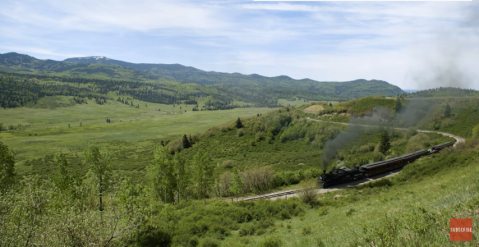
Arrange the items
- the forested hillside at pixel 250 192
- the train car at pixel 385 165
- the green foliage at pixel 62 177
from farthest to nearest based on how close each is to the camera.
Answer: the train car at pixel 385 165 < the green foliage at pixel 62 177 < the forested hillside at pixel 250 192

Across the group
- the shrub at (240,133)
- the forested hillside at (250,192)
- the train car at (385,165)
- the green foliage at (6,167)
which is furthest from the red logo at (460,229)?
the shrub at (240,133)

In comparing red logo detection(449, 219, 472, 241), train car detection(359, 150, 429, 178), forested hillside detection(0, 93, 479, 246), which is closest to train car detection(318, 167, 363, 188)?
train car detection(359, 150, 429, 178)

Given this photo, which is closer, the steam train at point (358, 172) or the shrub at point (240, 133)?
the steam train at point (358, 172)

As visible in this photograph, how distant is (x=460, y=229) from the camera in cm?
690

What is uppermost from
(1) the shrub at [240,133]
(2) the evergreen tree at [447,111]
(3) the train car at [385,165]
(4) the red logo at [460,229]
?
(2) the evergreen tree at [447,111]

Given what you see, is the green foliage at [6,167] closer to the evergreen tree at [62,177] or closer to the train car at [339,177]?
the evergreen tree at [62,177]

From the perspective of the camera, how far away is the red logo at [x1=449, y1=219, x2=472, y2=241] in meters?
6.51

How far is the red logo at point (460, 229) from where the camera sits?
6.51 m

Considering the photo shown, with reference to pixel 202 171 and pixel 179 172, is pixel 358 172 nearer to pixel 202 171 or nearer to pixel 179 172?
pixel 202 171

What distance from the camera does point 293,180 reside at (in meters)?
40.8

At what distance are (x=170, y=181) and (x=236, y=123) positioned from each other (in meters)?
65.6

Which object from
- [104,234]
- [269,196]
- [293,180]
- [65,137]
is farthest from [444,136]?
[65,137]

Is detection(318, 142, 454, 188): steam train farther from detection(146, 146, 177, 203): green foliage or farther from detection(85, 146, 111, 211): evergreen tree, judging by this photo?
A: detection(85, 146, 111, 211): evergreen tree

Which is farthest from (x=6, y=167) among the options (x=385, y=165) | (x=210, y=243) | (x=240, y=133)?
(x=240, y=133)
